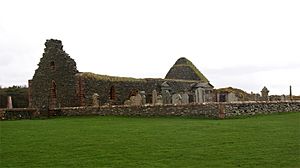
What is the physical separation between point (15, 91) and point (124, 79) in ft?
43.0

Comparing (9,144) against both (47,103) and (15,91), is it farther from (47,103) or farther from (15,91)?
(15,91)

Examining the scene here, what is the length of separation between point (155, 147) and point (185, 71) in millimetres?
36246

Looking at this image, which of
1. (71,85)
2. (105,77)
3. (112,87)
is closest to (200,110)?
(112,87)

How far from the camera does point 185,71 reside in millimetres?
47969

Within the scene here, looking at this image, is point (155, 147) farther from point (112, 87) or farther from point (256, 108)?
point (112, 87)

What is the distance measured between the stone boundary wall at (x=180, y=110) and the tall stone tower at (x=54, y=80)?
11.4 ft

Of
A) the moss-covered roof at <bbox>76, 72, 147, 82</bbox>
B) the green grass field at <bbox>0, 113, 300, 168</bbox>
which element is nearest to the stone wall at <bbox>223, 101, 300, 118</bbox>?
the green grass field at <bbox>0, 113, 300, 168</bbox>

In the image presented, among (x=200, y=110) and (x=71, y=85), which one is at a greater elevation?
(x=71, y=85)

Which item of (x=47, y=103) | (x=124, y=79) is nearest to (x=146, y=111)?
(x=124, y=79)

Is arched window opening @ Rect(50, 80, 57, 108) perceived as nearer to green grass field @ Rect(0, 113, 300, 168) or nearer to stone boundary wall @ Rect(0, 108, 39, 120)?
stone boundary wall @ Rect(0, 108, 39, 120)

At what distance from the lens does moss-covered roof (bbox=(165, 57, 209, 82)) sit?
155ft

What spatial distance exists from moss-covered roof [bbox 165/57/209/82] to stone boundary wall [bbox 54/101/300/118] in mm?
18975

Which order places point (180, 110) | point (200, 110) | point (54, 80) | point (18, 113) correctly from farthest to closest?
1. point (54, 80)
2. point (18, 113)
3. point (180, 110)
4. point (200, 110)

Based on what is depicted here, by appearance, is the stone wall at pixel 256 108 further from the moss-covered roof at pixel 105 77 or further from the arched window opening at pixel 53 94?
the arched window opening at pixel 53 94
